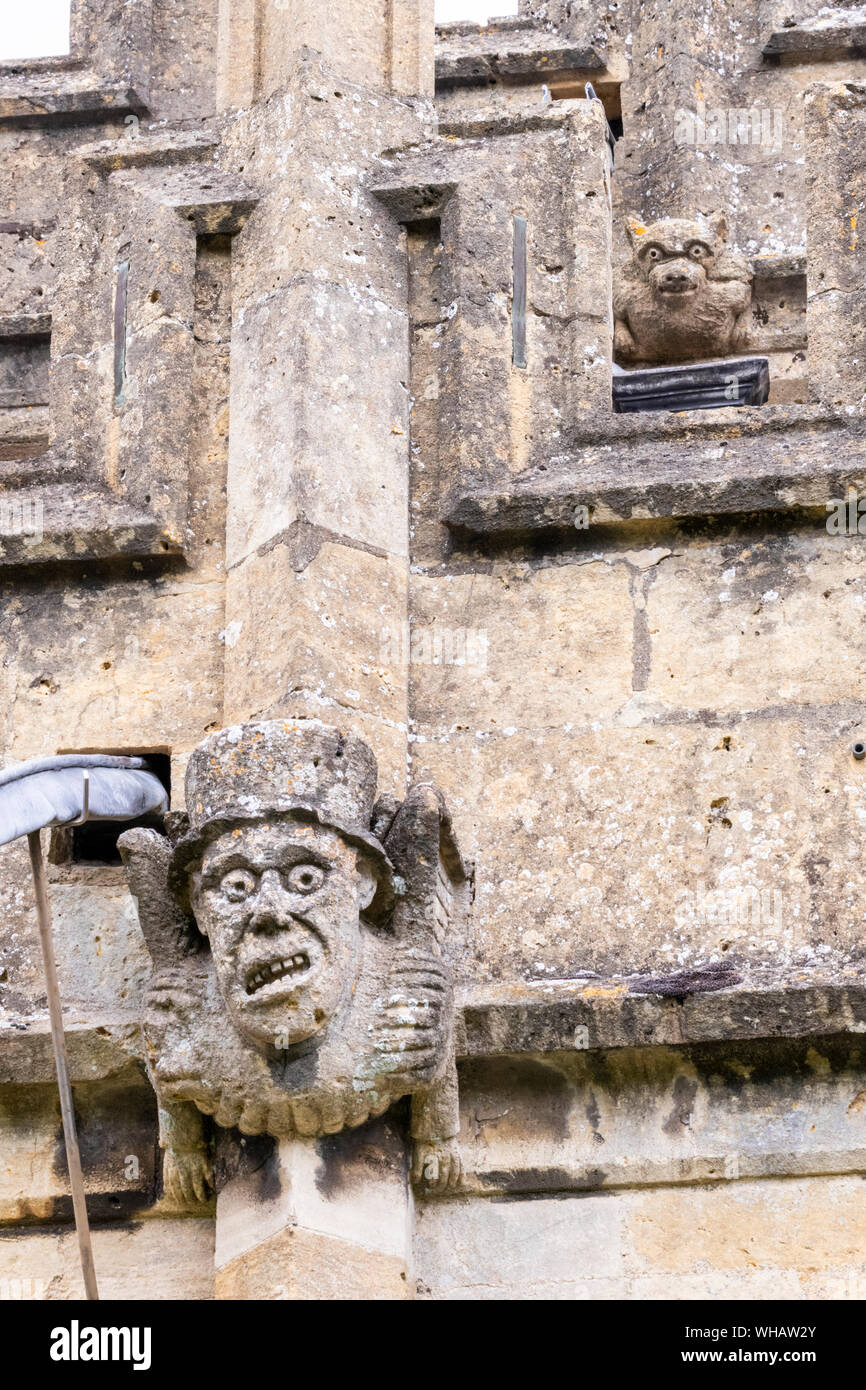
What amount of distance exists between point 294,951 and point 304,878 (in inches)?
7.4

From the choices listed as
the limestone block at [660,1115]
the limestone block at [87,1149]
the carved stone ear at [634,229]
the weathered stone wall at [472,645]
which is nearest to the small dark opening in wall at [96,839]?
the weathered stone wall at [472,645]

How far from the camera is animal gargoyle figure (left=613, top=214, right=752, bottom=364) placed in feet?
32.7

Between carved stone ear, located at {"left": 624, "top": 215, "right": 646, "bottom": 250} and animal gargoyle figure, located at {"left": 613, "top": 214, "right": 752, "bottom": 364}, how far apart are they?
0.10 meters

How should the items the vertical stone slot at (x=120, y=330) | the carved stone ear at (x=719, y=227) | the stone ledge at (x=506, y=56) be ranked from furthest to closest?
the stone ledge at (x=506, y=56), the carved stone ear at (x=719, y=227), the vertical stone slot at (x=120, y=330)

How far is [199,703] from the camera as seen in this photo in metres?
8.70

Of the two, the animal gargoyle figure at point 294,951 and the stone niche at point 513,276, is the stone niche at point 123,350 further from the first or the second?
the animal gargoyle figure at point 294,951

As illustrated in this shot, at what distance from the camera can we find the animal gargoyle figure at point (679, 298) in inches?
392

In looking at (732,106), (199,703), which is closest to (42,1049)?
(199,703)

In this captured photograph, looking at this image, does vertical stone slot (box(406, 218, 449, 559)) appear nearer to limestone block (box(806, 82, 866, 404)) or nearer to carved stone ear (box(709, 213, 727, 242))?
limestone block (box(806, 82, 866, 404))

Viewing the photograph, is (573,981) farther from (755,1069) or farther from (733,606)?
(733,606)

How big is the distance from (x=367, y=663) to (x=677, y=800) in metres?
0.85

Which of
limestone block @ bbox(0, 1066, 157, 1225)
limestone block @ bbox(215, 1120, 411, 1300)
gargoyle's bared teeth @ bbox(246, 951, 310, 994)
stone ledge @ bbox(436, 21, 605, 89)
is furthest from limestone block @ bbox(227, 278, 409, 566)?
stone ledge @ bbox(436, 21, 605, 89)

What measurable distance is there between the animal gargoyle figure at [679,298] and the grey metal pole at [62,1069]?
288cm

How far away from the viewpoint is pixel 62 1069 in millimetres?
7848
